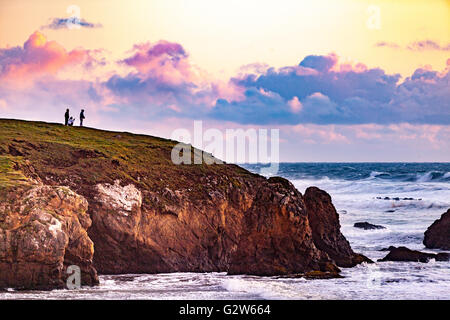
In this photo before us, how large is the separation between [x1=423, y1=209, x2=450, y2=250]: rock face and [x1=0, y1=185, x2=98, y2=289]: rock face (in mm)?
20847

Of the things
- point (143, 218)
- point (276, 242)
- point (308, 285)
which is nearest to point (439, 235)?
point (276, 242)

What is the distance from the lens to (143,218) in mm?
34875

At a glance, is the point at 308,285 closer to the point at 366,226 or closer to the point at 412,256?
the point at 412,256

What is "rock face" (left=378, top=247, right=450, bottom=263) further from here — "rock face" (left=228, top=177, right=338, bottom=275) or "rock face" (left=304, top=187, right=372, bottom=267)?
"rock face" (left=228, top=177, right=338, bottom=275)

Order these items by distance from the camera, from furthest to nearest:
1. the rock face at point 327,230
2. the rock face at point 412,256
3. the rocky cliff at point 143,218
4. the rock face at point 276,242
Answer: the rock face at point 412,256 → the rock face at point 327,230 → the rock face at point 276,242 → the rocky cliff at point 143,218

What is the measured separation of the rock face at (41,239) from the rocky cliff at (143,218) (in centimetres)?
4

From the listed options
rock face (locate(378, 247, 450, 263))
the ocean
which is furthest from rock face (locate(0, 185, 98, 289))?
rock face (locate(378, 247, 450, 263))

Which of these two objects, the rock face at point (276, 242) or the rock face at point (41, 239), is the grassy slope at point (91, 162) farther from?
the rock face at point (276, 242)

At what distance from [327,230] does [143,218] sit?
28.3 feet

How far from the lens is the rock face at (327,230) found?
35375mm

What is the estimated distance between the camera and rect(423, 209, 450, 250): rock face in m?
42.0

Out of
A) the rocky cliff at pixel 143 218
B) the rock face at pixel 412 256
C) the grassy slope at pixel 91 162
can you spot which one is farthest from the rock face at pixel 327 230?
the grassy slope at pixel 91 162
